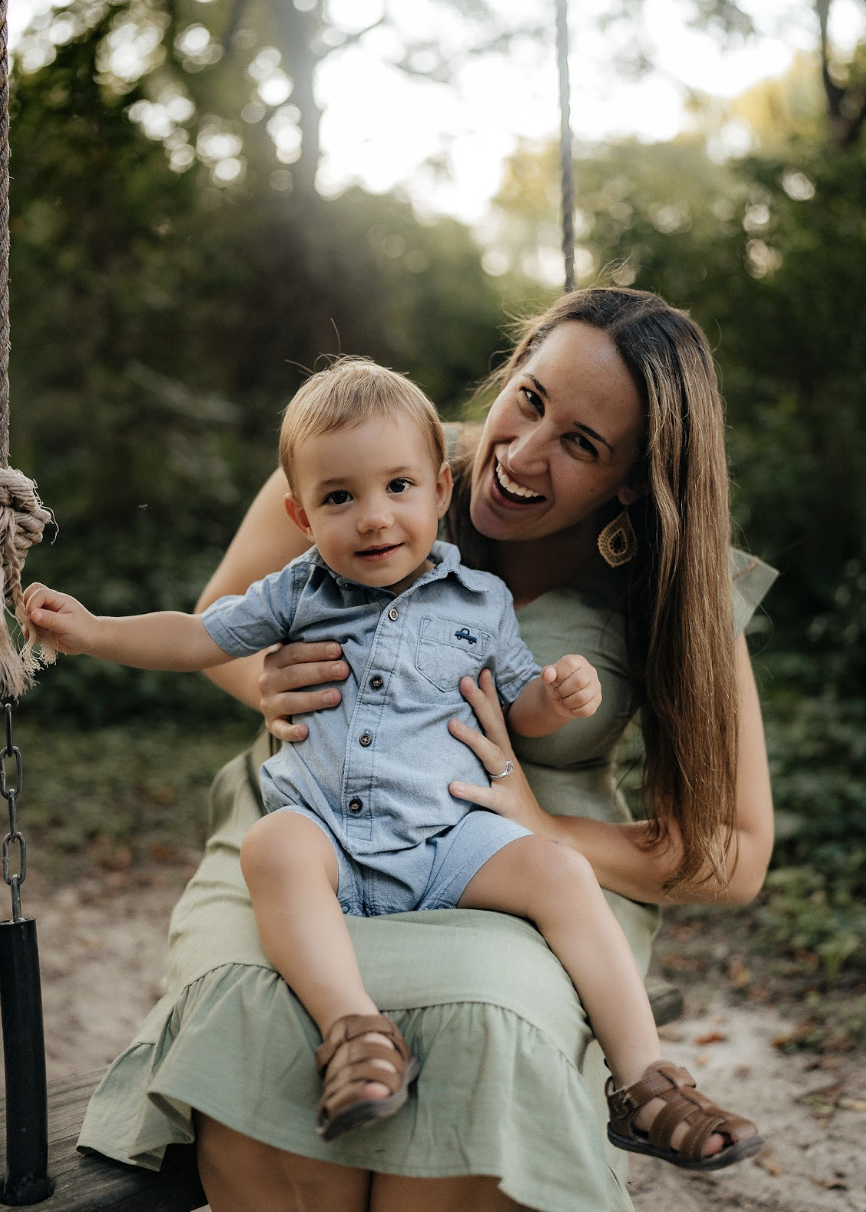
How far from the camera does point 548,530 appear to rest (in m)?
2.31

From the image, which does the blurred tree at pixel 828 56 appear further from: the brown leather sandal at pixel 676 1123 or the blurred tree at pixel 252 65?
the brown leather sandal at pixel 676 1123

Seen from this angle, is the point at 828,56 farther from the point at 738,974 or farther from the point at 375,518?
the point at 375,518

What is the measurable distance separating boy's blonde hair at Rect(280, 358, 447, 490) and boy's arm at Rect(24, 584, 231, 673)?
32 cm

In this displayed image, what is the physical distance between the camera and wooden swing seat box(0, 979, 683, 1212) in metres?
1.63

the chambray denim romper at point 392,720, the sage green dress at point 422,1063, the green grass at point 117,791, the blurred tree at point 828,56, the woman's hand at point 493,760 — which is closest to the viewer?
the sage green dress at point 422,1063

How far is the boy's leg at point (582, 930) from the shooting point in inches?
67.6

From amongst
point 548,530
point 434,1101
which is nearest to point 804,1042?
point 548,530

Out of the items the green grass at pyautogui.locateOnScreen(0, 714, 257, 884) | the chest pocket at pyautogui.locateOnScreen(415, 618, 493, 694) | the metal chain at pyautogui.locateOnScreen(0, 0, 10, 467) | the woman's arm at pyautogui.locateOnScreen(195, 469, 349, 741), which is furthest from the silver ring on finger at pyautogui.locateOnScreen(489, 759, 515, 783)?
the green grass at pyautogui.locateOnScreen(0, 714, 257, 884)

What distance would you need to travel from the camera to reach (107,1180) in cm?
167

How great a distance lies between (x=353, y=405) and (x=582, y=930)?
907 millimetres

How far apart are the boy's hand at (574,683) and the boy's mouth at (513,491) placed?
0.44 m

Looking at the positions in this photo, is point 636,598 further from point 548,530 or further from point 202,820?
point 202,820

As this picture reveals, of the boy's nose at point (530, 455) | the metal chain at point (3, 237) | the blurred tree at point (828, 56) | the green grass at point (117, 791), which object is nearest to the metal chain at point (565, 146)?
the boy's nose at point (530, 455)

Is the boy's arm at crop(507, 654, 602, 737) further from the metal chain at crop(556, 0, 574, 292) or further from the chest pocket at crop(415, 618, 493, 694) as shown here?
the metal chain at crop(556, 0, 574, 292)
